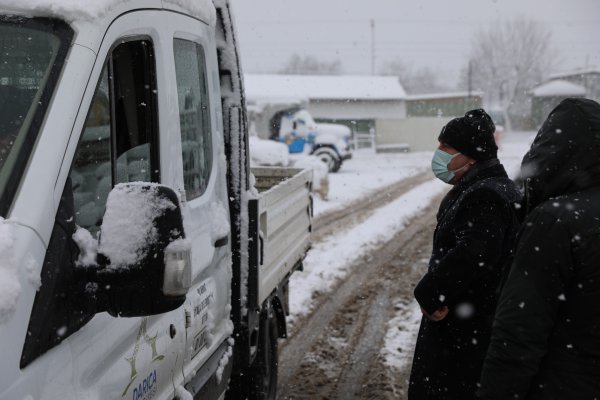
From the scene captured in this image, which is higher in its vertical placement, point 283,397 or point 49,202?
point 49,202

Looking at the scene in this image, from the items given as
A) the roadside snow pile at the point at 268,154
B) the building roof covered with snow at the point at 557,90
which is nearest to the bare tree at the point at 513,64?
the building roof covered with snow at the point at 557,90

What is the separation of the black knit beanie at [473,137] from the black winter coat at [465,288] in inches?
6.0

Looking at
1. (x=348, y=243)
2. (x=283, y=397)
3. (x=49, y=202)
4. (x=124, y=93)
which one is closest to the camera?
(x=49, y=202)

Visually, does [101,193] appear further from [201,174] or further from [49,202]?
[201,174]

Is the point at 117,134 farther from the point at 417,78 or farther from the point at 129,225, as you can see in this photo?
the point at 417,78

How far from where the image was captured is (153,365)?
2465mm

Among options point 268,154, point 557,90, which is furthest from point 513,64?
point 268,154

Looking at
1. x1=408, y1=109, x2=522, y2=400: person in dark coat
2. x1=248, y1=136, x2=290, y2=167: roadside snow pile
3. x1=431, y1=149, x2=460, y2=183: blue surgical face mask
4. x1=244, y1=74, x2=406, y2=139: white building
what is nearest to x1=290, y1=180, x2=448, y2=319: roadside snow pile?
x1=248, y1=136, x2=290, y2=167: roadside snow pile

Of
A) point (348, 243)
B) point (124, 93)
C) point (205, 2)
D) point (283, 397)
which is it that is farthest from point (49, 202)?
point (348, 243)

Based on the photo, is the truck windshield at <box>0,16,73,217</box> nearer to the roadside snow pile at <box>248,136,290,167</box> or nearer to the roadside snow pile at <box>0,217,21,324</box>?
the roadside snow pile at <box>0,217,21,324</box>

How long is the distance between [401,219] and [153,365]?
11.9 meters

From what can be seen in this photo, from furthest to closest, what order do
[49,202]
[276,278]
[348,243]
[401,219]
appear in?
[401,219] → [348,243] → [276,278] → [49,202]

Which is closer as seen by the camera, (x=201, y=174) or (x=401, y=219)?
(x=201, y=174)

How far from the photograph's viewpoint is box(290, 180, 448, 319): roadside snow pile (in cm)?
834
